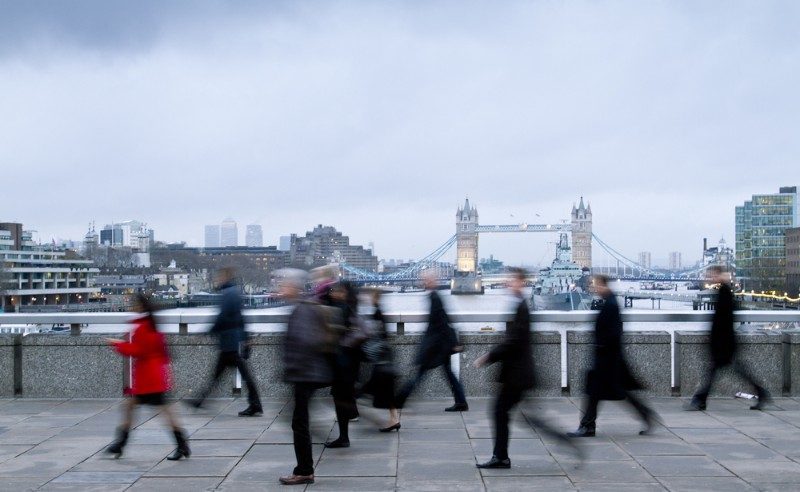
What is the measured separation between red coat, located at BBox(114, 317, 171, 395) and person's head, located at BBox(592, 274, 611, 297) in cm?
394

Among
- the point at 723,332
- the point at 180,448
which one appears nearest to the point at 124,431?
the point at 180,448

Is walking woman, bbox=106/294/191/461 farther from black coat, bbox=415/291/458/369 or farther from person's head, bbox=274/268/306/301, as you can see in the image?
black coat, bbox=415/291/458/369

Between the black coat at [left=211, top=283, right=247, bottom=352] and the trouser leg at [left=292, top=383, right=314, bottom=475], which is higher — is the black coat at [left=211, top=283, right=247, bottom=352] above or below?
above

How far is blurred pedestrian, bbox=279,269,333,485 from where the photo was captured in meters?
7.16

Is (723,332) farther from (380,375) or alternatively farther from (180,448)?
(180,448)

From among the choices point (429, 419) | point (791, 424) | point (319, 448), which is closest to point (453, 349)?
point (429, 419)

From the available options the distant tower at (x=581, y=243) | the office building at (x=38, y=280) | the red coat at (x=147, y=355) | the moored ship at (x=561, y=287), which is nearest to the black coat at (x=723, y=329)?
the red coat at (x=147, y=355)

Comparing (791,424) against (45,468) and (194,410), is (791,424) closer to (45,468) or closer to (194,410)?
(194,410)

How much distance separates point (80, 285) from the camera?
106625mm

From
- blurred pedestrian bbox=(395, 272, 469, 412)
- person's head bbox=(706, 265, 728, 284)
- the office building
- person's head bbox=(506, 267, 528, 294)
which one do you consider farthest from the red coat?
the office building

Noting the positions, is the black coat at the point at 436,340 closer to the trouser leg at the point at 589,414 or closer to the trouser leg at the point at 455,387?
the trouser leg at the point at 455,387

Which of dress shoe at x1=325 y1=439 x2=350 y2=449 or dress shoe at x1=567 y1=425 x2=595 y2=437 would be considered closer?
dress shoe at x1=325 y1=439 x2=350 y2=449

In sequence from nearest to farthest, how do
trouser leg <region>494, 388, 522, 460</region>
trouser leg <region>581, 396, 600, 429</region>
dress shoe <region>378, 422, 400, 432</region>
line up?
trouser leg <region>494, 388, 522, 460</region> → trouser leg <region>581, 396, 600, 429</region> → dress shoe <region>378, 422, 400, 432</region>

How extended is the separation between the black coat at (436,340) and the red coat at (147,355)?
115 inches
